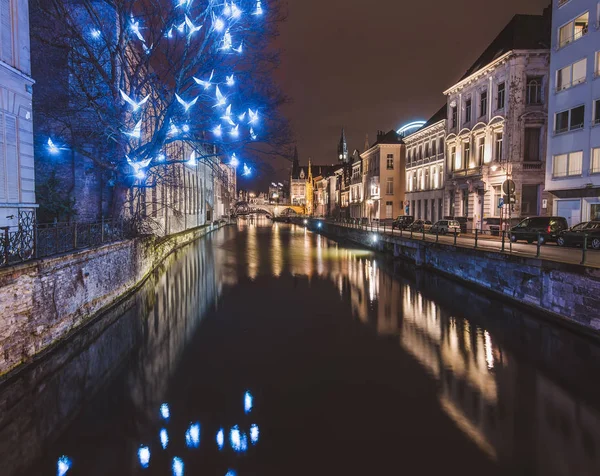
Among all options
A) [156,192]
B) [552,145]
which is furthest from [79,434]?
[552,145]

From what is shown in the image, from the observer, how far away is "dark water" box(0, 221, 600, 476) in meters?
6.05

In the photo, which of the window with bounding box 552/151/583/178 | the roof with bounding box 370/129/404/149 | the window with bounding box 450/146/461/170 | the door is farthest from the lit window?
the door

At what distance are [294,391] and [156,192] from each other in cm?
2586

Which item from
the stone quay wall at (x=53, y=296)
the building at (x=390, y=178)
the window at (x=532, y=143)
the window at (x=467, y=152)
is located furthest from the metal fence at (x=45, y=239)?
the building at (x=390, y=178)

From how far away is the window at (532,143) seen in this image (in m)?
30.5

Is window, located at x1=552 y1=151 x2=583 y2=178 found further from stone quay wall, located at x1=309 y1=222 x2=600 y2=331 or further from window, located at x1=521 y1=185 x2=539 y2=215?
stone quay wall, located at x1=309 y1=222 x2=600 y2=331

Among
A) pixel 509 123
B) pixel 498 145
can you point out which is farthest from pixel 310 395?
pixel 498 145

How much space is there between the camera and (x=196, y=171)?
5084cm

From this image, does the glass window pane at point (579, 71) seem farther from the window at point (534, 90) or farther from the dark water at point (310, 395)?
the dark water at point (310, 395)

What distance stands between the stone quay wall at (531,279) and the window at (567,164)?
10148mm

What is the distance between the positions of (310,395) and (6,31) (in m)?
11.8

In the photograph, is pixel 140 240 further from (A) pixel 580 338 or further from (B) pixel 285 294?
(A) pixel 580 338

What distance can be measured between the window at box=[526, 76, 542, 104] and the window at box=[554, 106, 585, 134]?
4356 millimetres

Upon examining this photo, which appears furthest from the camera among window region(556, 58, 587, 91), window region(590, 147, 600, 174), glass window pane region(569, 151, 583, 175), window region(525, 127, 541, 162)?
window region(525, 127, 541, 162)
